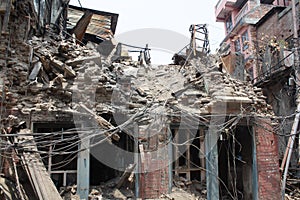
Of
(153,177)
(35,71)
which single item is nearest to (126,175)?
(153,177)

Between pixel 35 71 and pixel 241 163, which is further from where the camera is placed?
pixel 241 163

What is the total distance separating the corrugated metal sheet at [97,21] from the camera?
14.3 meters

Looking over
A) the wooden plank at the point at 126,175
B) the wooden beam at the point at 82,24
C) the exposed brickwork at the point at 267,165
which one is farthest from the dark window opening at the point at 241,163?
the wooden beam at the point at 82,24

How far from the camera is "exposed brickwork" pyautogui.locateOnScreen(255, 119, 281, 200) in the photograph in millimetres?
7945

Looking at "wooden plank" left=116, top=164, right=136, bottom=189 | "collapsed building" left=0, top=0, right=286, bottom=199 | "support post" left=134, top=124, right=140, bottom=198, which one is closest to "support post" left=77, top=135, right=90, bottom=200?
"collapsed building" left=0, top=0, right=286, bottom=199

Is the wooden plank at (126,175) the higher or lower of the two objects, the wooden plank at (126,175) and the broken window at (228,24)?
the lower

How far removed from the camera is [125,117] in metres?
7.45

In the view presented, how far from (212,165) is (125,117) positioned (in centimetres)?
260

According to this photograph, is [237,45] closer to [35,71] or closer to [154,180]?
[154,180]

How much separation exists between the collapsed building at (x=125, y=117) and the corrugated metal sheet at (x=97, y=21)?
536 centimetres

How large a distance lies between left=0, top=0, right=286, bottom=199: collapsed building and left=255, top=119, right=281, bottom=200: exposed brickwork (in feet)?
0.08

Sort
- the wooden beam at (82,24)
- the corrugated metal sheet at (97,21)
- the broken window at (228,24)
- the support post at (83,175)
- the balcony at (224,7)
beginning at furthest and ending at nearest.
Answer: the broken window at (228,24) < the balcony at (224,7) < the corrugated metal sheet at (97,21) < the wooden beam at (82,24) < the support post at (83,175)

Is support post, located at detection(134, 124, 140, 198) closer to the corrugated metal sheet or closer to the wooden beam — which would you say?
the wooden beam

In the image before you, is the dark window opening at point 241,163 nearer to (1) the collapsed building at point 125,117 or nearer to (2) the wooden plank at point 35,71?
(1) the collapsed building at point 125,117
